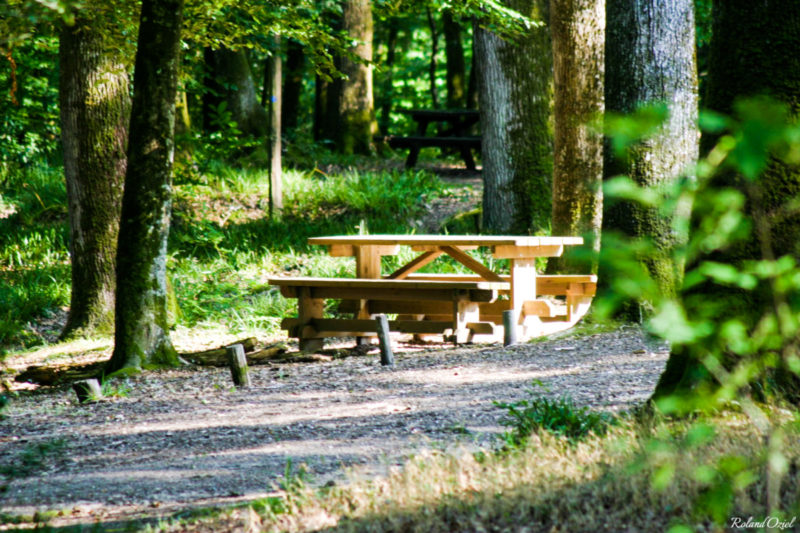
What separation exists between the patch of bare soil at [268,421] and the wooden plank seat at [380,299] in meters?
0.37

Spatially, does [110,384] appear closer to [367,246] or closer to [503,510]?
[367,246]

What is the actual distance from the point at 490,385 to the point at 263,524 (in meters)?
3.09

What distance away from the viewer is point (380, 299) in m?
8.82

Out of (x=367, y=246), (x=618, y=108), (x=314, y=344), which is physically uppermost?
(x=618, y=108)

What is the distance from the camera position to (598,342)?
786 cm

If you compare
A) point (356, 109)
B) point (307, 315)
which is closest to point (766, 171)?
point (307, 315)

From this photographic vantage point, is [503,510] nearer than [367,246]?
Yes

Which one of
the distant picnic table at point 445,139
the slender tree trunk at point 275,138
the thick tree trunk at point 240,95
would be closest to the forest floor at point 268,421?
the slender tree trunk at point 275,138

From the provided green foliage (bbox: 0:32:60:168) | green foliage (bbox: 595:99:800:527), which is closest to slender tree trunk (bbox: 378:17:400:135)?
green foliage (bbox: 0:32:60:168)

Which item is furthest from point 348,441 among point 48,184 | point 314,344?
point 48,184

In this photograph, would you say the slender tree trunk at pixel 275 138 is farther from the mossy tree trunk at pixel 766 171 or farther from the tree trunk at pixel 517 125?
the mossy tree trunk at pixel 766 171

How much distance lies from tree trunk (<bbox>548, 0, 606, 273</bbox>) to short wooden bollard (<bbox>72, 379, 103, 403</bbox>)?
573 cm

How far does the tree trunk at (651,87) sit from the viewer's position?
7945mm

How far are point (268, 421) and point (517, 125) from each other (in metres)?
8.14
